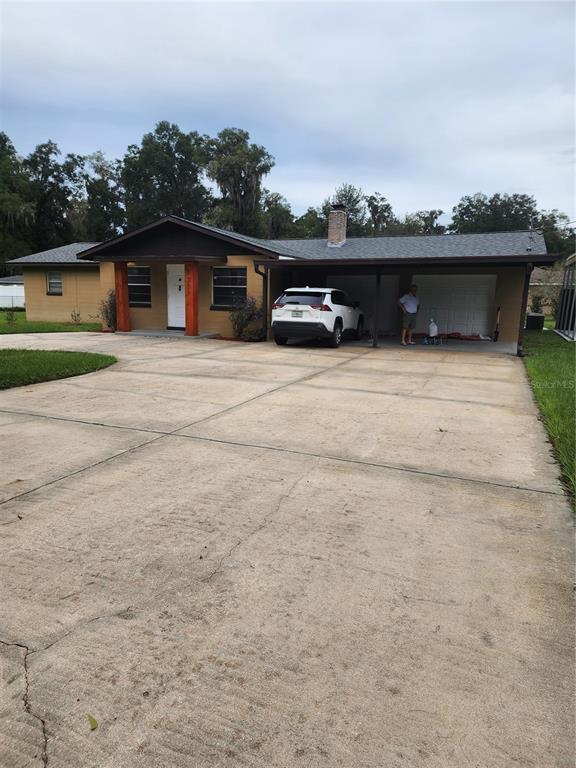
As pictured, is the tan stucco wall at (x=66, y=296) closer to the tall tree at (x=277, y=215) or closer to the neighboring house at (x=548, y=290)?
the neighboring house at (x=548, y=290)

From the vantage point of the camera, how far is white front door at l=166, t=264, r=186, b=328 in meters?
17.3

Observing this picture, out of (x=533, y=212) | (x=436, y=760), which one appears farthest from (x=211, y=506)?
(x=533, y=212)

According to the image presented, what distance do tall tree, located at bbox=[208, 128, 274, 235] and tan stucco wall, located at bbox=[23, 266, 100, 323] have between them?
79.0 ft

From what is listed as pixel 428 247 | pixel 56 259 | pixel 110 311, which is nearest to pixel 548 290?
pixel 428 247

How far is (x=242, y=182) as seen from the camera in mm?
44500

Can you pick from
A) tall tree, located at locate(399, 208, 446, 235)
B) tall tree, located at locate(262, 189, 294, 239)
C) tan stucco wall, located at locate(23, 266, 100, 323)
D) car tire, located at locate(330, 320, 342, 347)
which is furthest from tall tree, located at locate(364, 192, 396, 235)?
car tire, located at locate(330, 320, 342, 347)

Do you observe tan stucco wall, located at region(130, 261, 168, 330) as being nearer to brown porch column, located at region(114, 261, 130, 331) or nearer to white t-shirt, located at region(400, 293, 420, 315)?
brown porch column, located at region(114, 261, 130, 331)

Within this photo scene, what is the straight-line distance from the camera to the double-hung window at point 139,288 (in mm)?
17891

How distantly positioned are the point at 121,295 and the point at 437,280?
1147cm

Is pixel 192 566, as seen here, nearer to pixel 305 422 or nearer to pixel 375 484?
pixel 375 484

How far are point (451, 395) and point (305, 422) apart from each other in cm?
293

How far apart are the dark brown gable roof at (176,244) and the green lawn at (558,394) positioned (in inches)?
326

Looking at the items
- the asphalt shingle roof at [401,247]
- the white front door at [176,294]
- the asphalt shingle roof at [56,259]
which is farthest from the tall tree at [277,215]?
the white front door at [176,294]
